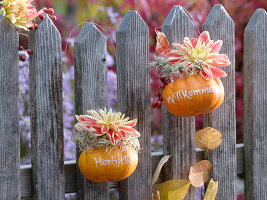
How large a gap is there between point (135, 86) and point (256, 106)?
28.2 inches

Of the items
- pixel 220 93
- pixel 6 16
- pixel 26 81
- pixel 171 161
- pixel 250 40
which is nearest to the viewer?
pixel 6 16

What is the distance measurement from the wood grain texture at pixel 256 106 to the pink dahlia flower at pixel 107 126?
2.73ft

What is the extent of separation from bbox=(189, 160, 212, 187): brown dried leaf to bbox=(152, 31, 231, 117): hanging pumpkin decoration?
0.35 metres

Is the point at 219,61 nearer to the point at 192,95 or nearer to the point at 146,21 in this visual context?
the point at 192,95

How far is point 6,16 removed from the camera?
2318 millimetres

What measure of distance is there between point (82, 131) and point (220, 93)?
2.11ft

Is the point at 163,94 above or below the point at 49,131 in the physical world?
above

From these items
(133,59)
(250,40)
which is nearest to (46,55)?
(133,59)

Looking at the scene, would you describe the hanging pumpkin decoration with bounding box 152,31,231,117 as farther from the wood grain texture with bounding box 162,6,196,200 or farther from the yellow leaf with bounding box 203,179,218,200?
the yellow leaf with bounding box 203,179,218,200

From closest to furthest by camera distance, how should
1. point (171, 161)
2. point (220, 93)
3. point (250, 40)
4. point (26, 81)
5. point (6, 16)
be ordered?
point (6, 16) → point (220, 93) → point (171, 161) → point (250, 40) → point (26, 81)

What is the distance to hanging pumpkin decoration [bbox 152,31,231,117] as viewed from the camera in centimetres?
240

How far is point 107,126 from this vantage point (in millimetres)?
2309

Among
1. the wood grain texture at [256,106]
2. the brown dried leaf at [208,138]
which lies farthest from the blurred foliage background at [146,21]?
the brown dried leaf at [208,138]

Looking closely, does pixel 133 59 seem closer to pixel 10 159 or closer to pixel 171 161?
pixel 171 161
